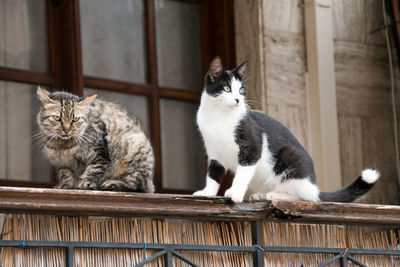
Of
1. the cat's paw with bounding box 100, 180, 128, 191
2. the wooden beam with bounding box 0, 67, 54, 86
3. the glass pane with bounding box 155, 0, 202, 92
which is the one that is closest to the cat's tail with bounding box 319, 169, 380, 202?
the cat's paw with bounding box 100, 180, 128, 191

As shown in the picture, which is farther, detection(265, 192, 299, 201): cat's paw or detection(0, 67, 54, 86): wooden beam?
detection(0, 67, 54, 86): wooden beam

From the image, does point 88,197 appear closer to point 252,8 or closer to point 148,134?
point 148,134

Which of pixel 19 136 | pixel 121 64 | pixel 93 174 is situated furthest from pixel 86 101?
pixel 121 64

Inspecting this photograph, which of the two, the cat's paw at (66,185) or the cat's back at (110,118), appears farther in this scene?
the cat's back at (110,118)

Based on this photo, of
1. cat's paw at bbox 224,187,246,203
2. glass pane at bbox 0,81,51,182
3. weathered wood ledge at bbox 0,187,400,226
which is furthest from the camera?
glass pane at bbox 0,81,51,182

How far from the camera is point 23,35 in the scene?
4359 millimetres

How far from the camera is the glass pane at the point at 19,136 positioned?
4.23m

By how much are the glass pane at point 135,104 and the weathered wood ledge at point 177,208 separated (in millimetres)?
1802

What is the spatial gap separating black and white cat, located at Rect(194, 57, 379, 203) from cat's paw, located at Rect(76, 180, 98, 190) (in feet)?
1.60

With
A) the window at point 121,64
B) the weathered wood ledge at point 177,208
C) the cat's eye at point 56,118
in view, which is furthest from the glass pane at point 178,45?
the weathered wood ledge at point 177,208

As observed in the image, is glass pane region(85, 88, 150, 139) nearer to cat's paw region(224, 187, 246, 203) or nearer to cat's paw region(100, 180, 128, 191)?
cat's paw region(100, 180, 128, 191)

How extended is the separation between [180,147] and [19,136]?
983 millimetres

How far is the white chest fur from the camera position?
3.25m

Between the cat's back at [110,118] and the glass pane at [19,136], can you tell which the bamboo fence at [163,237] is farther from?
the glass pane at [19,136]
